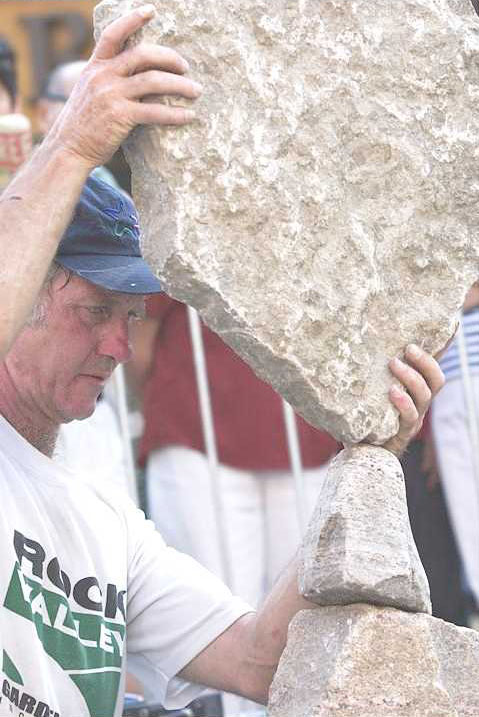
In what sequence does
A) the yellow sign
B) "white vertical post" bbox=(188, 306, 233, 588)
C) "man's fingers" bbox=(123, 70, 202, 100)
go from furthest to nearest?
1. the yellow sign
2. "white vertical post" bbox=(188, 306, 233, 588)
3. "man's fingers" bbox=(123, 70, 202, 100)

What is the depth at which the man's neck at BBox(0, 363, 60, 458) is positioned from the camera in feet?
9.98

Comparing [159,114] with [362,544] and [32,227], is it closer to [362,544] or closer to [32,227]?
[32,227]

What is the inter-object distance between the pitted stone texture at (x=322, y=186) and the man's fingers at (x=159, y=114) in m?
0.03

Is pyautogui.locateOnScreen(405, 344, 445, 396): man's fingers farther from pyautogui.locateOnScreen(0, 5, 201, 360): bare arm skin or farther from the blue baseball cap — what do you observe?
pyautogui.locateOnScreen(0, 5, 201, 360): bare arm skin

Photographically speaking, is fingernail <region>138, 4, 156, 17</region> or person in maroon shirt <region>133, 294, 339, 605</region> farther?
person in maroon shirt <region>133, 294, 339, 605</region>

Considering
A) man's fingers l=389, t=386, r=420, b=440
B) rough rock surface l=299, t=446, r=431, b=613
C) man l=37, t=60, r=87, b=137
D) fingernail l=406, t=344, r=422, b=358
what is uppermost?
man l=37, t=60, r=87, b=137

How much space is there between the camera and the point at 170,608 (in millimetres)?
3182

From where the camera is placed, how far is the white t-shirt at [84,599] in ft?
9.33

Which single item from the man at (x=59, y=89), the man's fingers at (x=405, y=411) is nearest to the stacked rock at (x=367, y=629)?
the man's fingers at (x=405, y=411)

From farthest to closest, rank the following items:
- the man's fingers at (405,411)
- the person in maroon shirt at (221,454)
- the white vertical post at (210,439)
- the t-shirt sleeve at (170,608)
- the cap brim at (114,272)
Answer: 1. the person in maroon shirt at (221,454)
2. the white vertical post at (210,439)
3. the t-shirt sleeve at (170,608)
4. the cap brim at (114,272)
5. the man's fingers at (405,411)

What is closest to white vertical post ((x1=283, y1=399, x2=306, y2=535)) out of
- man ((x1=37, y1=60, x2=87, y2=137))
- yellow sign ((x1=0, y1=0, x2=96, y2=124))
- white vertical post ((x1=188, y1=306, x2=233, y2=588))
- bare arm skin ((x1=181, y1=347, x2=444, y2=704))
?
white vertical post ((x1=188, y1=306, x2=233, y2=588))

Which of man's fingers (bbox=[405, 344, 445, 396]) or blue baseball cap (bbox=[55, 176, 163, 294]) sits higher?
blue baseball cap (bbox=[55, 176, 163, 294])

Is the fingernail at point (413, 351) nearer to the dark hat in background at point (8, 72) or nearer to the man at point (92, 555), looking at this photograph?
the man at point (92, 555)

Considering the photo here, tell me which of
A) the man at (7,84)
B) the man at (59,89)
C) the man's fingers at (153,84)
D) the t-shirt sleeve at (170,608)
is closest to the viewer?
the man's fingers at (153,84)
